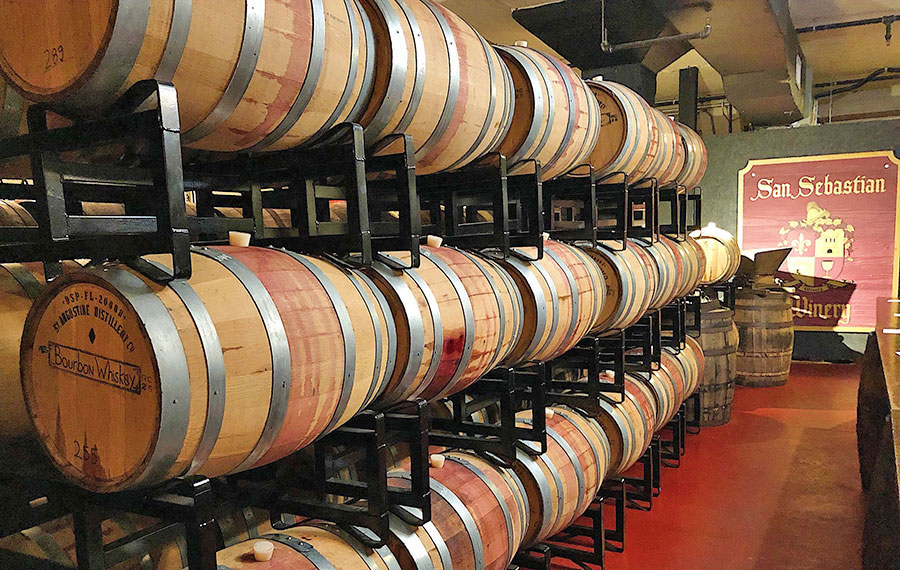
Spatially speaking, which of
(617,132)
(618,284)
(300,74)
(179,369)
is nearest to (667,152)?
(617,132)

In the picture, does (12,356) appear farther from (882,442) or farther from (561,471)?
(882,442)

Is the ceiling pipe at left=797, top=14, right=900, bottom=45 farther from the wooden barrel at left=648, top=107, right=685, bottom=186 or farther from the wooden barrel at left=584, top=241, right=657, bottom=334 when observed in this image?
the wooden barrel at left=584, top=241, right=657, bottom=334

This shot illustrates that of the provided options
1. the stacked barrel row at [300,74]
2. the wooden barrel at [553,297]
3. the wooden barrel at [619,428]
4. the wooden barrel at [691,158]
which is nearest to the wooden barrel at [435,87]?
the stacked barrel row at [300,74]

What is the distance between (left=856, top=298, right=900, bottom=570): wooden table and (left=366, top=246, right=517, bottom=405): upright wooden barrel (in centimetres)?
129

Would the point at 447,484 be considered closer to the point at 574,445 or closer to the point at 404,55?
the point at 574,445

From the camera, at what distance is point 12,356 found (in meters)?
1.45

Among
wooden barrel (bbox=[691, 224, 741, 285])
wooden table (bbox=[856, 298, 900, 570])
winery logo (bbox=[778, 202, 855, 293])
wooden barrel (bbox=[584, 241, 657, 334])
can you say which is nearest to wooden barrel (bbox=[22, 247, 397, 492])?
wooden table (bbox=[856, 298, 900, 570])

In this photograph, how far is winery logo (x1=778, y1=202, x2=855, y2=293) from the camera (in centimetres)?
921

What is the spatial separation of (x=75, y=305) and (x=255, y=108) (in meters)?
0.56

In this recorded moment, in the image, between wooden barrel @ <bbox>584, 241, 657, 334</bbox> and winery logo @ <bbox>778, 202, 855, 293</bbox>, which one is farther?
winery logo @ <bbox>778, 202, 855, 293</bbox>

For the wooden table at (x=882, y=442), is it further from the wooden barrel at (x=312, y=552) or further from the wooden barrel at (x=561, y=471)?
the wooden barrel at (x=312, y=552)

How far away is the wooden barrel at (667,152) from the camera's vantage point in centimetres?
440

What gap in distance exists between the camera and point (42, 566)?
58.1 inches

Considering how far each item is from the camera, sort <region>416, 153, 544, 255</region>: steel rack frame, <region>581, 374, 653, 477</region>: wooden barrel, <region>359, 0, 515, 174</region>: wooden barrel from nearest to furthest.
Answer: <region>359, 0, 515, 174</region>: wooden barrel < <region>416, 153, 544, 255</region>: steel rack frame < <region>581, 374, 653, 477</region>: wooden barrel
